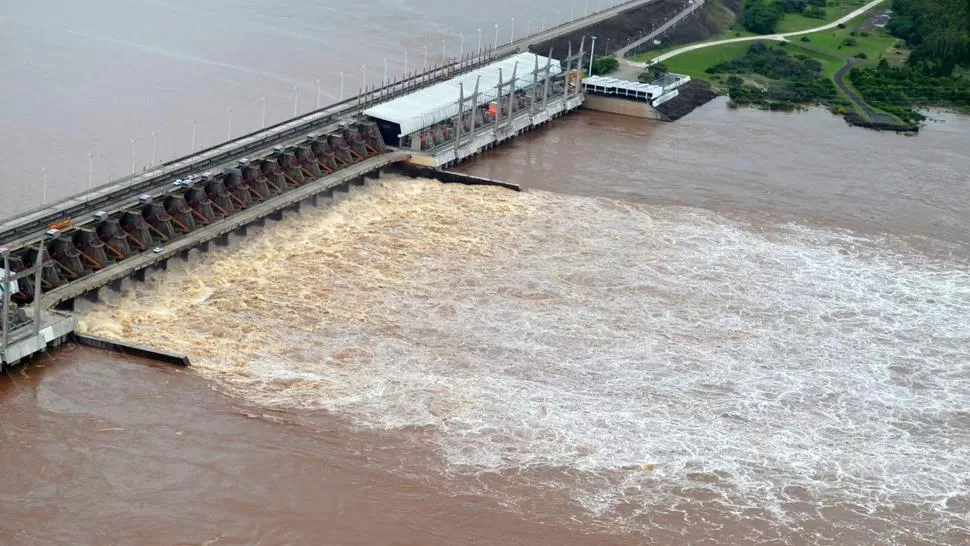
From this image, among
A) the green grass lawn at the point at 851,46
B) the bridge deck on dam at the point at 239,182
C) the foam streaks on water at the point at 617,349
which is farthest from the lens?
the green grass lawn at the point at 851,46

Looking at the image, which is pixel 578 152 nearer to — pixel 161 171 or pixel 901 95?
pixel 161 171

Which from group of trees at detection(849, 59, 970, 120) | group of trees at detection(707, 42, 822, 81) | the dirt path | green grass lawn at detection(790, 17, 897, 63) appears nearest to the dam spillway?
group of trees at detection(707, 42, 822, 81)

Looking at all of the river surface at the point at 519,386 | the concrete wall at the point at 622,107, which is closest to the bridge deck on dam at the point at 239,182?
the concrete wall at the point at 622,107

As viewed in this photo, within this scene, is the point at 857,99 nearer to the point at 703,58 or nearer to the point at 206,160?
the point at 703,58

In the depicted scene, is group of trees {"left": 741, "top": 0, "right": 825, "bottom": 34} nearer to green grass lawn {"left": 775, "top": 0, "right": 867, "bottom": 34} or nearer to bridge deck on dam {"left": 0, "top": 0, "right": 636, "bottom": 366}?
green grass lawn {"left": 775, "top": 0, "right": 867, "bottom": 34}

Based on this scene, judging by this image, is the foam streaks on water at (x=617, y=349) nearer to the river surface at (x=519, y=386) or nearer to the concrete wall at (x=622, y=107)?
the river surface at (x=519, y=386)
